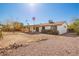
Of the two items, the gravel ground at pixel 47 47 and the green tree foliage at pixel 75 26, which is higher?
the green tree foliage at pixel 75 26

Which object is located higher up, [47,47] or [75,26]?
[75,26]

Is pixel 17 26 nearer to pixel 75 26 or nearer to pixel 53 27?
pixel 53 27

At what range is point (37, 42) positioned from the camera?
4637mm

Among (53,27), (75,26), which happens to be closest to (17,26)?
(53,27)

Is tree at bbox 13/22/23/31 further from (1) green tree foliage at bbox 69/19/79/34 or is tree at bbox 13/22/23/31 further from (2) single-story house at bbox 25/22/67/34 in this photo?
(1) green tree foliage at bbox 69/19/79/34

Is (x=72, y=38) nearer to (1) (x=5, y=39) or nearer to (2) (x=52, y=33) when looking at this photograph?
(2) (x=52, y=33)

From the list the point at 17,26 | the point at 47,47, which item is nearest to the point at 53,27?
the point at 47,47

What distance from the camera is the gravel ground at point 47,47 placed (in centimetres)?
459

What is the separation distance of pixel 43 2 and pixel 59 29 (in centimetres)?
34

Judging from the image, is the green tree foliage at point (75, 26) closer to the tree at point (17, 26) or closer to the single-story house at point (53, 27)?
the single-story house at point (53, 27)

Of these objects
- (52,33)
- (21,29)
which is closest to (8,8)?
(21,29)

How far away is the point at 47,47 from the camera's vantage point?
4605mm

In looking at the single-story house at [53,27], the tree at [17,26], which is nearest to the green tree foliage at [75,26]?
the single-story house at [53,27]

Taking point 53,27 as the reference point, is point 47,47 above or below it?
below
